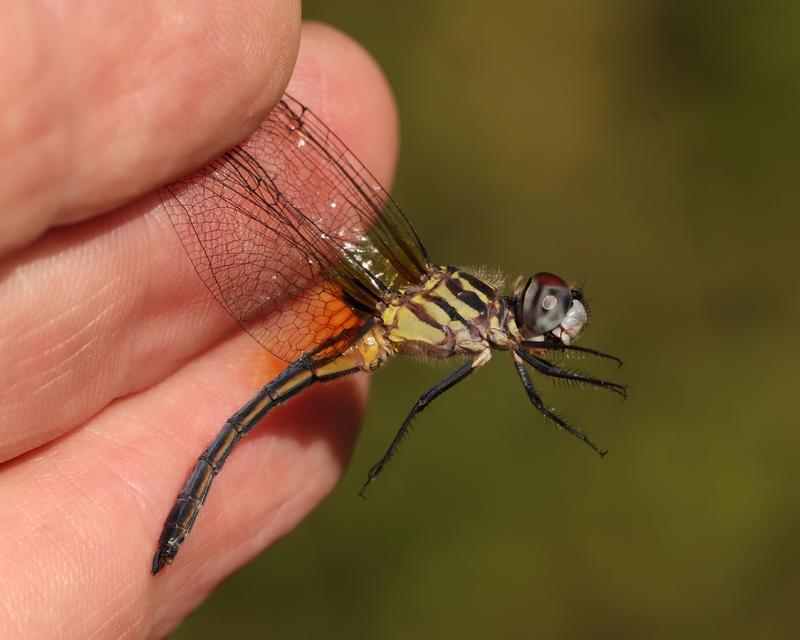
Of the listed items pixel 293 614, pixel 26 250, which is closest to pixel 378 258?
pixel 26 250

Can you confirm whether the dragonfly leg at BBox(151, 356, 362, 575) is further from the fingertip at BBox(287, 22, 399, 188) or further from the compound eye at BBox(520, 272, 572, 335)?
the fingertip at BBox(287, 22, 399, 188)

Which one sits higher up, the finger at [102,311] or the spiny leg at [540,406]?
the finger at [102,311]

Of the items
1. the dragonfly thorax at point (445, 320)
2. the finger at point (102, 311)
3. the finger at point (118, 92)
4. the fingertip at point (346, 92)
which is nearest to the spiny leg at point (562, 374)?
the dragonfly thorax at point (445, 320)

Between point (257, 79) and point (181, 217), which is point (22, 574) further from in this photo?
point (257, 79)

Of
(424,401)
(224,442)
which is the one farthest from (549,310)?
(224,442)

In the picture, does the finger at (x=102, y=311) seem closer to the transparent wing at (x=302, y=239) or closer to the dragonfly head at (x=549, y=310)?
the transparent wing at (x=302, y=239)

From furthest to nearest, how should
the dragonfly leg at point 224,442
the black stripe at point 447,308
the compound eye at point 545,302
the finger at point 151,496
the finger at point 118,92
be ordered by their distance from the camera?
the black stripe at point 447,308
the compound eye at point 545,302
the dragonfly leg at point 224,442
the finger at point 151,496
the finger at point 118,92

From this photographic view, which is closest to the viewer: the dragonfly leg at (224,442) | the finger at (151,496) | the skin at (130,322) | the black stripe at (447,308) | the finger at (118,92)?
the finger at (118,92)
